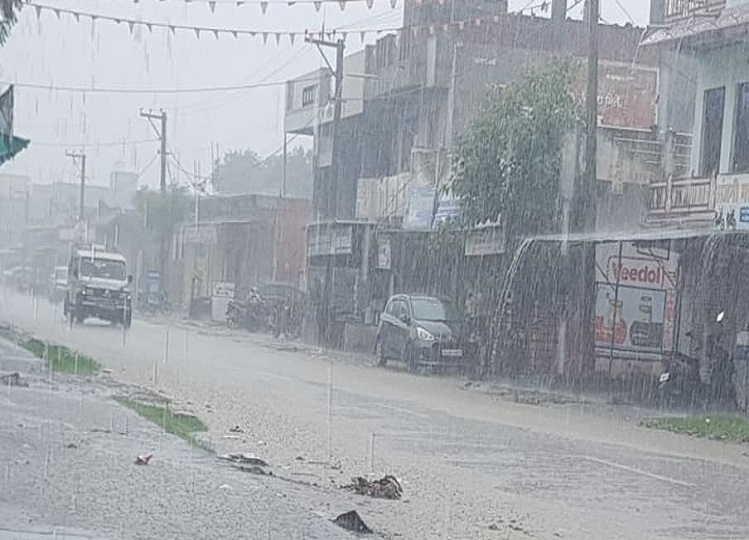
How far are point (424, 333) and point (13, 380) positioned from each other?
12.0 meters

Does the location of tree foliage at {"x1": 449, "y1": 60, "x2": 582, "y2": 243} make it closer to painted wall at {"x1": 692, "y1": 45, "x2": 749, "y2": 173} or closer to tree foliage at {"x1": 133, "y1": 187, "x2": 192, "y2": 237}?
painted wall at {"x1": 692, "y1": 45, "x2": 749, "y2": 173}

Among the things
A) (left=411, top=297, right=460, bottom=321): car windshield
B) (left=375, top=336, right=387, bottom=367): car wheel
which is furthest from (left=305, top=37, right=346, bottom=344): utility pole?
(left=411, top=297, right=460, bottom=321): car windshield

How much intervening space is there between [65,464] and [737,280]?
15.7m

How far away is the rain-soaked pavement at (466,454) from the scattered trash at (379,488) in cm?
14

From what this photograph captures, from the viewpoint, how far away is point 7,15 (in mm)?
12156

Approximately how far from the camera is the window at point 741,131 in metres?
24.1

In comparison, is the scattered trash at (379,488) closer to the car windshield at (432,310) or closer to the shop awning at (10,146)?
the shop awning at (10,146)

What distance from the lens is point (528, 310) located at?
28250mm

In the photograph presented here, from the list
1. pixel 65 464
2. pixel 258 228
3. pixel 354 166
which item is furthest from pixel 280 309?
pixel 65 464

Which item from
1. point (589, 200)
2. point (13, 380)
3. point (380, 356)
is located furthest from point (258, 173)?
point (13, 380)

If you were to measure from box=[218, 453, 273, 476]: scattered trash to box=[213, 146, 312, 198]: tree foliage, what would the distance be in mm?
78729

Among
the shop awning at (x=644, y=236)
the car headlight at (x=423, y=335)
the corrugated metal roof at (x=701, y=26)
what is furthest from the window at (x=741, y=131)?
the car headlight at (x=423, y=335)

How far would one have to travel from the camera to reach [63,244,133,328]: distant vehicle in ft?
136

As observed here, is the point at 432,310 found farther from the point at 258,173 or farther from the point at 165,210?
the point at 258,173
